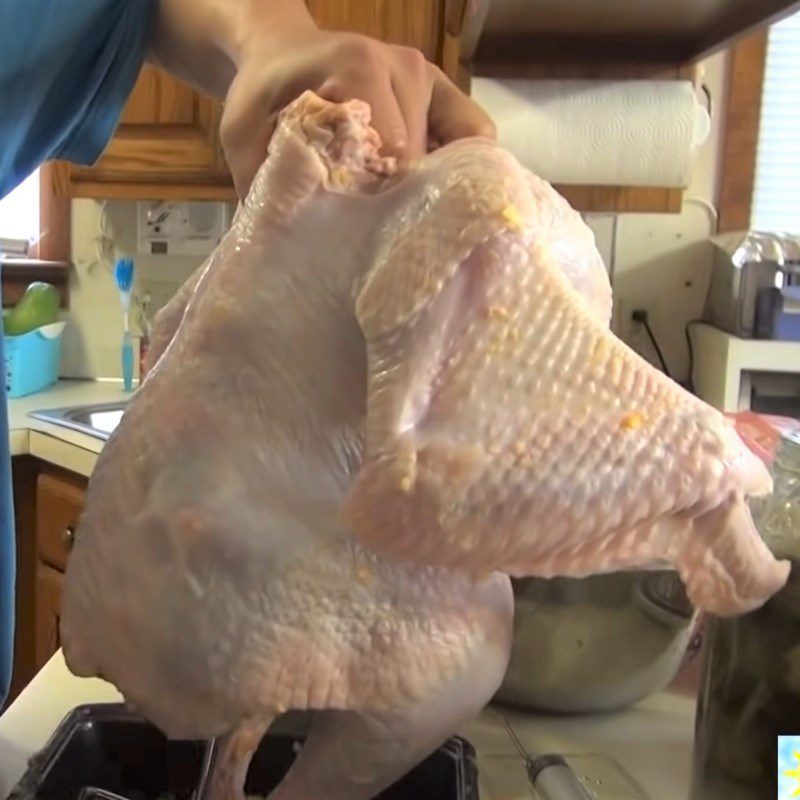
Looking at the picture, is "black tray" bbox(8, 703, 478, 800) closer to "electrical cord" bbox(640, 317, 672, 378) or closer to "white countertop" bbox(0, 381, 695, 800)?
"white countertop" bbox(0, 381, 695, 800)

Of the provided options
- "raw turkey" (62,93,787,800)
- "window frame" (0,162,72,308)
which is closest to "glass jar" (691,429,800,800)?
"raw turkey" (62,93,787,800)

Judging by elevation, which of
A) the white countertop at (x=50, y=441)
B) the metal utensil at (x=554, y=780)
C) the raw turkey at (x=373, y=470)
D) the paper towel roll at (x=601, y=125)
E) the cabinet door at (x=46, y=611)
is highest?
the paper towel roll at (x=601, y=125)

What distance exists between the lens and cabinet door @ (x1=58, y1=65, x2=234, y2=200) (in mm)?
1907

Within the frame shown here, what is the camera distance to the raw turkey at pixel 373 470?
14.4 inches

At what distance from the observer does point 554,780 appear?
0.63 m

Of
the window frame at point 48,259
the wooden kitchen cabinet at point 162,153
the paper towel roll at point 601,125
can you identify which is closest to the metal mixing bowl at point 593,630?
the paper towel roll at point 601,125

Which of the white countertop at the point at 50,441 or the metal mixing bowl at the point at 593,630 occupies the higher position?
the metal mixing bowl at the point at 593,630

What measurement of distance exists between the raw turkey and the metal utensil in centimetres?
18

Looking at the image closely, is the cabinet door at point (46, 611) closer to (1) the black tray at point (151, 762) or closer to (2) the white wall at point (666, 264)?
(2) the white wall at point (666, 264)

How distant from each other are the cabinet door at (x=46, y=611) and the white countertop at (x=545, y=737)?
105cm

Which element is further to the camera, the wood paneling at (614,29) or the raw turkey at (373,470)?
the wood paneling at (614,29)

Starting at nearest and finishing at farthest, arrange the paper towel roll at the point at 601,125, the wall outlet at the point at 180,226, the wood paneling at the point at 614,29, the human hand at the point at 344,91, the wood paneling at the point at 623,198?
1. the human hand at the point at 344,91
2. the wood paneling at the point at 614,29
3. the paper towel roll at the point at 601,125
4. the wood paneling at the point at 623,198
5. the wall outlet at the point at 180,226

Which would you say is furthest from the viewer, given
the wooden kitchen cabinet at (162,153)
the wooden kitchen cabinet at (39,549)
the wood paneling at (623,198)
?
the wooden kitchen cabinet at (162,153)

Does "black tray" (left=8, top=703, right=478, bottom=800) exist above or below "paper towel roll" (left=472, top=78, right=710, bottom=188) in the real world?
below
